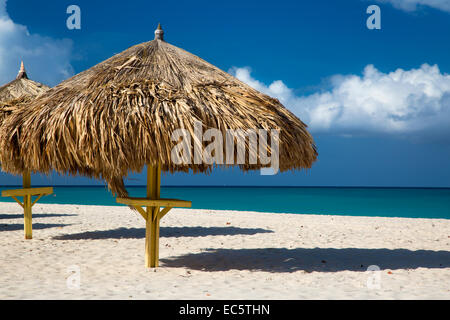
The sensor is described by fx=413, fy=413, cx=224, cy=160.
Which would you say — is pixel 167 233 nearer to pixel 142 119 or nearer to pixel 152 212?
pixel 152 212

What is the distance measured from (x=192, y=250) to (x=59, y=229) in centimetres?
398

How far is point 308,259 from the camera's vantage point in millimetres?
6066

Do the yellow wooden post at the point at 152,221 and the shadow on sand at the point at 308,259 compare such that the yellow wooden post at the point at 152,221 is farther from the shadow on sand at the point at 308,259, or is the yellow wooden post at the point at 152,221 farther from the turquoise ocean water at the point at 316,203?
the turquoise ocean water at the point at 316,203

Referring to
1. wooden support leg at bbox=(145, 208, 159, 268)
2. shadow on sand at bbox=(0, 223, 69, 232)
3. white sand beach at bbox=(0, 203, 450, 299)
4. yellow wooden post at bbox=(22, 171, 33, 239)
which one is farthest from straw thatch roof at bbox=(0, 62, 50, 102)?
wooden support leg at bbox=(145, 208, 159, 268)

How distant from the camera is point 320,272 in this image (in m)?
5.16

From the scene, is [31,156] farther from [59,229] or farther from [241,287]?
[59,229]

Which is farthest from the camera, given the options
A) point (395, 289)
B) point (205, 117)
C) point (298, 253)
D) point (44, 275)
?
point (298, 253)

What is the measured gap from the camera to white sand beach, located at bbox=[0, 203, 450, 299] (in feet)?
13.5

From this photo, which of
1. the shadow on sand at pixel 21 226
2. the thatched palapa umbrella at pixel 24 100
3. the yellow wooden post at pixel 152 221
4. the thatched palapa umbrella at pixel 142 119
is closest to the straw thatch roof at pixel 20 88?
the thatched palapa umbrella at pixel 24 100

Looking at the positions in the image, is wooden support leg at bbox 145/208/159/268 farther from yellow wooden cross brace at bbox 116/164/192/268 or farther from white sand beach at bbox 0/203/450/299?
white sand beach at bbox 0/203/450/299

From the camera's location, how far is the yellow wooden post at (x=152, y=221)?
5.17m

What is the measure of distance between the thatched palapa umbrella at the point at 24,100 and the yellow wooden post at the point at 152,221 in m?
3.07

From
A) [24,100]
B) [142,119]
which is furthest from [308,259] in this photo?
[24,100]
